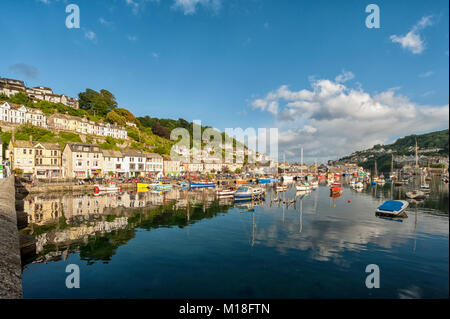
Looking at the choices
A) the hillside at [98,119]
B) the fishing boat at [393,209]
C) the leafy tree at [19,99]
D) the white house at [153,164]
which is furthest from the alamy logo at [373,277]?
the leafy tree at [19,99]

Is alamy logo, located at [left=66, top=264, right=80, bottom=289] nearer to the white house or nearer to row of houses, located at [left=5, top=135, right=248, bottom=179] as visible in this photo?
row of houses, located at [left=5, top=135, right=248, bottom=179]

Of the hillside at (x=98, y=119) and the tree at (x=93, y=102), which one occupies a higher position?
the tree at (x=93, y=102)

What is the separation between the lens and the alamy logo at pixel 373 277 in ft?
43.6

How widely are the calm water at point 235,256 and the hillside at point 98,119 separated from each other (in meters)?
61.3

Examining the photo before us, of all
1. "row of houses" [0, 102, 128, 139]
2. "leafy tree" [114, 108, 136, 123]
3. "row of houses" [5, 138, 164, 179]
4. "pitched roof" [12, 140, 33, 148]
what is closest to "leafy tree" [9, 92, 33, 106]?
"row of houses" [0, 102, 128, 139]

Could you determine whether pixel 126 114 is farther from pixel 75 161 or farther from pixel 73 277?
pixel 73 277

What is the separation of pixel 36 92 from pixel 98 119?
45.0 meters

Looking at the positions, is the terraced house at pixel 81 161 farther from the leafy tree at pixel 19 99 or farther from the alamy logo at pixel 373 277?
the alamy logo at pixel 373 277

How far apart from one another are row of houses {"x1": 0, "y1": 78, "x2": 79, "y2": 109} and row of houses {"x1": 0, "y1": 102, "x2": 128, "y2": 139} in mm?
27456

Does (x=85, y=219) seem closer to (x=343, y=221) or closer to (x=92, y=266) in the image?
(x=92, y=266)

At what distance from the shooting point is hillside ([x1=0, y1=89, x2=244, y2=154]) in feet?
251

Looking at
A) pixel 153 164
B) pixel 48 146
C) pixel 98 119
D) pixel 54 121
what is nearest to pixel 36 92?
pixel 98 119

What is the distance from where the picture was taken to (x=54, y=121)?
287ft

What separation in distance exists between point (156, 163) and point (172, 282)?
8149cm
